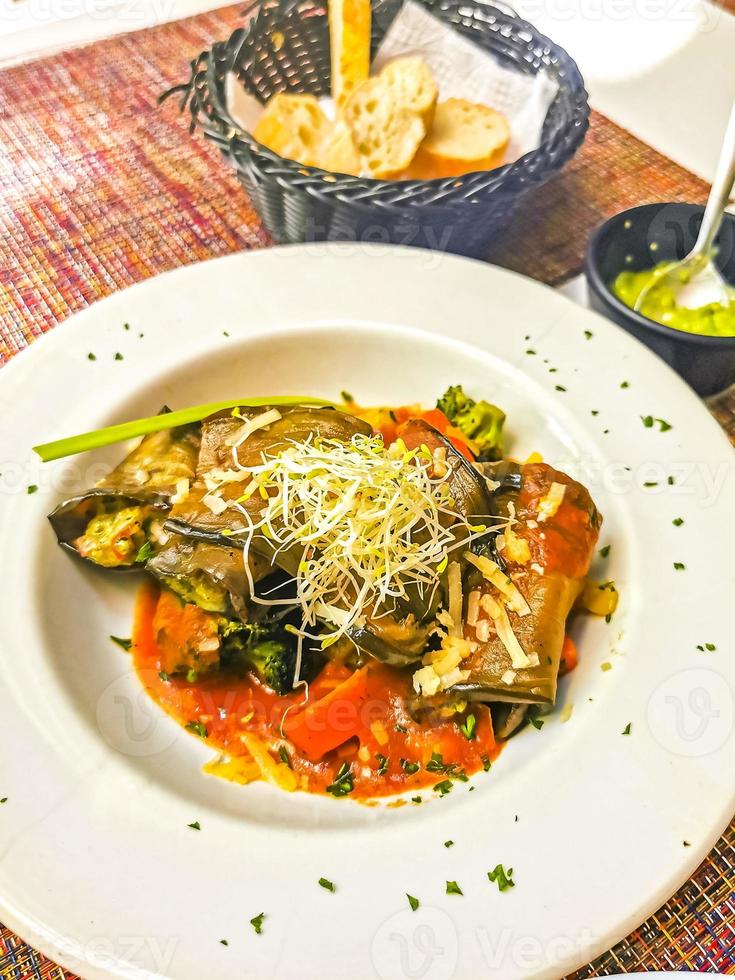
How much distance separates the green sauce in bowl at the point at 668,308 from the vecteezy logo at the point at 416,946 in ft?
6.87

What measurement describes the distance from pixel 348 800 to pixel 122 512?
103 centimetres

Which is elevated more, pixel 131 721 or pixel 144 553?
pixel 144 553

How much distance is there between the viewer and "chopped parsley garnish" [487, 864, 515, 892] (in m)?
1.64

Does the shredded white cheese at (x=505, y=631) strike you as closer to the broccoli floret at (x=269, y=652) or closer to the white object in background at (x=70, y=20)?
the broccoli floret at (x=269, y=652)

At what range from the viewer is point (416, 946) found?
1.55 m

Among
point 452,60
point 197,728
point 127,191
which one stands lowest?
point 197,728

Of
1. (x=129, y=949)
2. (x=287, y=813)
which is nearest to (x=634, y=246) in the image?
(x=287, y=813)

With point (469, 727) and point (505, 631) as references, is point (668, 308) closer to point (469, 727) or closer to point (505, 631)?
point (505, 631)

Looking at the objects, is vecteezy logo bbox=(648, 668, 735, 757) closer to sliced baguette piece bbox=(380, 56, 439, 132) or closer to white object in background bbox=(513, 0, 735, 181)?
sliced baguette piece bbox=(380, 56, 439, 132)

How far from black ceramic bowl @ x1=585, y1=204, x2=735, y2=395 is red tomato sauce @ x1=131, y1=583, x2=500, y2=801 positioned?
1.44m

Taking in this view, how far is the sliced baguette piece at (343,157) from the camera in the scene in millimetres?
3119

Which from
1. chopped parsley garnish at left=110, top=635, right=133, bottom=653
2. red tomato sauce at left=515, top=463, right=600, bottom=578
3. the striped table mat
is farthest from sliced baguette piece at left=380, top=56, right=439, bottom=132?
chopped parsley garnish at left=110, top=635, right=133, bottom=653

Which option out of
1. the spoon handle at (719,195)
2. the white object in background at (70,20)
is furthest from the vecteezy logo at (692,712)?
the white object in background at (70,20)

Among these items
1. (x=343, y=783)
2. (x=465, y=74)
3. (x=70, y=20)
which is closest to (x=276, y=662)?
(x=343, y=783)
